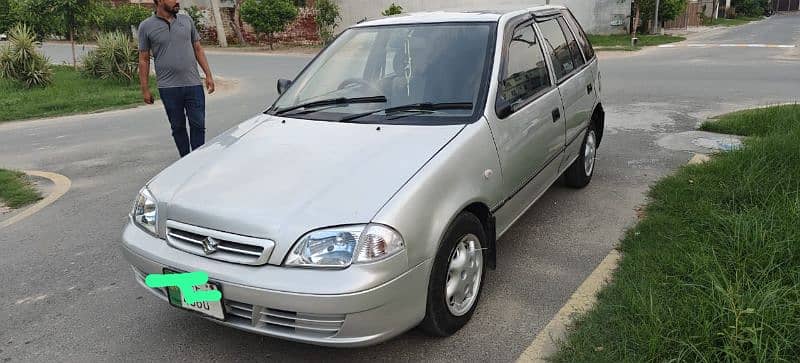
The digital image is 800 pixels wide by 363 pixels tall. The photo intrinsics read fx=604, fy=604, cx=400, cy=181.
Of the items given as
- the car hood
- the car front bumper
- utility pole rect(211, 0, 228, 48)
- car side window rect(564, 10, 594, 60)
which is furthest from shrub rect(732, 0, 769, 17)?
the car front bumper

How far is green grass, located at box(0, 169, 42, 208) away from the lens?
5859 millimetres

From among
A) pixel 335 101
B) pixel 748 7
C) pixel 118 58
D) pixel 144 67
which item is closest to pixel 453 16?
pixel 335 101

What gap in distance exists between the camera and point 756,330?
2.49 metres

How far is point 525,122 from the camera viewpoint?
3801 millimetres

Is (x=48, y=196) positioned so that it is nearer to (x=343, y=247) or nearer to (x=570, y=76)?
(x=343, y=247)

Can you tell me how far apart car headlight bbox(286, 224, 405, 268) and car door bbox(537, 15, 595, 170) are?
2.43 metres

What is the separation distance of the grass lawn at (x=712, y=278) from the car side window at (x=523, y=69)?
1227 mm

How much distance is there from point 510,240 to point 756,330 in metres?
2.03

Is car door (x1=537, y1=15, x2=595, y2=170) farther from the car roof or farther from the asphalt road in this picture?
the asphalt road

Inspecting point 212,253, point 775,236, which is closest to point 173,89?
point 212,253

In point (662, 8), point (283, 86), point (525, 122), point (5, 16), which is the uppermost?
point (5, 16)

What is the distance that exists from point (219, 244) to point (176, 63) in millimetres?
3504

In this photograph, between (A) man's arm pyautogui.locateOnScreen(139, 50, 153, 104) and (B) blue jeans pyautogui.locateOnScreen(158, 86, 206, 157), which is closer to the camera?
(A) man's arm pyautogui.locateOnScreen(139, 50, 153, 104)

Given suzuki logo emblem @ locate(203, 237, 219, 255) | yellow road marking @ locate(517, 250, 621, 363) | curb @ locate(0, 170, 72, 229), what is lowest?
yellow road marking @ locate(517, 250, 621, 363)
